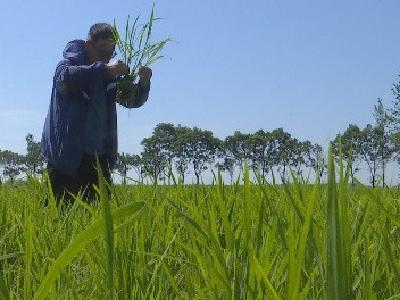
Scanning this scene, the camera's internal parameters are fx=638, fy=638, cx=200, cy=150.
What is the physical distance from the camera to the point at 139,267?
1191 mm

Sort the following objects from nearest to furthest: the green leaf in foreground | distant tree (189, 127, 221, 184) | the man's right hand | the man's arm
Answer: the green leaf in foreground → the man's right hand → the man's arm → distant tree (189, 127, 221, 184)

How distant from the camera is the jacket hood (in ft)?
15.8

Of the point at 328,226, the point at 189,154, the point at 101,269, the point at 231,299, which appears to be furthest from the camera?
the point at 189,154

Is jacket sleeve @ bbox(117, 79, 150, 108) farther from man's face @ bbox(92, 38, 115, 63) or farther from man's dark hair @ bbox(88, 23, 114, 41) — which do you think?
man's dark hair @ bbox(88, 23, 114, 41)

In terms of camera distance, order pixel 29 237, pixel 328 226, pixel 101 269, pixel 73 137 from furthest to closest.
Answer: pixel 73 137, pixel 101 269, pixel 29 237, pixel 328 226

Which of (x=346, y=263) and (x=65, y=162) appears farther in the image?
(x=65, y=162)

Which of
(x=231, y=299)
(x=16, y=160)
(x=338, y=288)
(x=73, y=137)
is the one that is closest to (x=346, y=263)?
(x=338, y=288)

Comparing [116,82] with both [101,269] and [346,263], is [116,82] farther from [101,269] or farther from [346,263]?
[346,263]

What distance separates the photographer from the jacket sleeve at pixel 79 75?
14.7 ft

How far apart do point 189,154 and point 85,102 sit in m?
92.6

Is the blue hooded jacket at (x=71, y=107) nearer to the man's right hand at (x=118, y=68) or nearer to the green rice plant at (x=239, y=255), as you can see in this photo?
the man's right hand at (x=118, y=68)

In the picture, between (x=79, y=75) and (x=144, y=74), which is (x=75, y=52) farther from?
(x=144, y=74)

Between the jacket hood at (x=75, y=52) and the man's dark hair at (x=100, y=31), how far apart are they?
122 mm

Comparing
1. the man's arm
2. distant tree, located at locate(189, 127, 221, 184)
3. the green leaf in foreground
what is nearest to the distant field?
the green leaf in foreground
